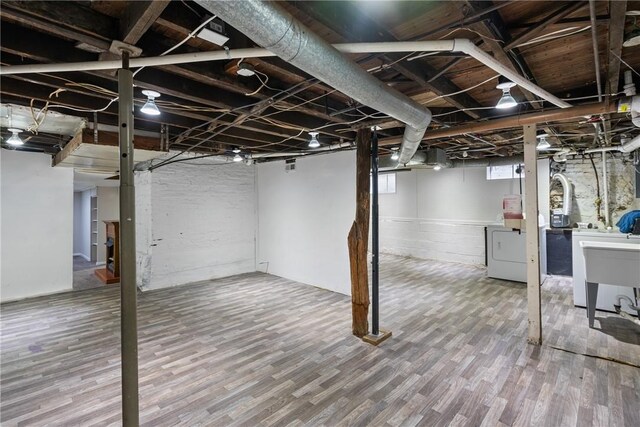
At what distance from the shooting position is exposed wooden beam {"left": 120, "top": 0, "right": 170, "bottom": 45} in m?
1.36

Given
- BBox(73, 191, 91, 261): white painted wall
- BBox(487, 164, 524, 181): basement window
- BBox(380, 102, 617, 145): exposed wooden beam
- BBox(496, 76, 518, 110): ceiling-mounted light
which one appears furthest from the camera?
BBox(73, 191, 91, 261): white painted wall

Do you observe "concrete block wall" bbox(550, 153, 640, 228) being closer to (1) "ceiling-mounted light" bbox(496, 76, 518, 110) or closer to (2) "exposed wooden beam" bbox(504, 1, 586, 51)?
(1) "ceiling-mounted light" bbox(496, 76, 518, 110)

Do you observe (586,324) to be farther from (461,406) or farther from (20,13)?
(20,13)

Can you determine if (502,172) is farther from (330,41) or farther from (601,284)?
(330,41)

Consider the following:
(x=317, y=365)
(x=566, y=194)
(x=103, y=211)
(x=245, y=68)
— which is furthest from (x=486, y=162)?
(x=103, y=211)

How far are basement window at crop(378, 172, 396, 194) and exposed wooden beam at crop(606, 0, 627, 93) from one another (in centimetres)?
603

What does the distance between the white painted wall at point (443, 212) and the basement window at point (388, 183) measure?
14 centimetres

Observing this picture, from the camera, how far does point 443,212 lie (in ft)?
24.3

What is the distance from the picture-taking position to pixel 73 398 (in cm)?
226

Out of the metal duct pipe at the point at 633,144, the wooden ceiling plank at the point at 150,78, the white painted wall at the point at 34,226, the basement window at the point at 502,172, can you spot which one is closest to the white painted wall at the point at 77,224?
the white painted wall at the point at 34,226

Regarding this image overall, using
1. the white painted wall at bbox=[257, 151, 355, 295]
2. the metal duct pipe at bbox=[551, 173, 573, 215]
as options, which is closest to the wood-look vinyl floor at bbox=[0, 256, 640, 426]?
the white painted wall at bbox=[257, 151, 355, 295]

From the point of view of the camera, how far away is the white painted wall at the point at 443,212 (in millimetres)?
6746

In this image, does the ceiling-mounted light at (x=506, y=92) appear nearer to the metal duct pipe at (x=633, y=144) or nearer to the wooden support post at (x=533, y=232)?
the wooden support post at (x=533, y=232)

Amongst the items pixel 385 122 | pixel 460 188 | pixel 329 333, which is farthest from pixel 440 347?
pixel 460 188
